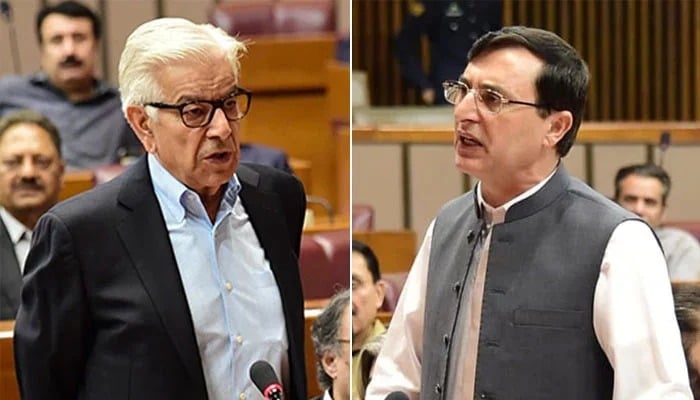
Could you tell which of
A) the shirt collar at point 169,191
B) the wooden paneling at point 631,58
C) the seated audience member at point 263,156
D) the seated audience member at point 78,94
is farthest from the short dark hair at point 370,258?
the wooden paneling at point 631,58

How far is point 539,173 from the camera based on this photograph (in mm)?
1016

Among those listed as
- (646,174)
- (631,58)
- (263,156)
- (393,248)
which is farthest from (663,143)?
(631,58)

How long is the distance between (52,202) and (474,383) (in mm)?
723

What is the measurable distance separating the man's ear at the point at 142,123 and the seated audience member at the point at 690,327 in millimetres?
469

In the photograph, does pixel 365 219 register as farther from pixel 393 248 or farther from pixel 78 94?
pixel 78 94

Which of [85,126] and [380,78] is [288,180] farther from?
[380,78]

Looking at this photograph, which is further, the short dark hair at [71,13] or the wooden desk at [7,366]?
the short dark hair at [71,13]

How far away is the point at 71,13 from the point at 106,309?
180cm

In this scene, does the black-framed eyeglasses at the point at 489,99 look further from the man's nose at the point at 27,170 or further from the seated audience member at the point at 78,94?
the seated audience member at the point at 78,94

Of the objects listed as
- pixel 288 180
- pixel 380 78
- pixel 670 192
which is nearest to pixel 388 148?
pixel 670 192

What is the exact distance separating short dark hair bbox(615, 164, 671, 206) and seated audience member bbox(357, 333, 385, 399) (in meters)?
0.66

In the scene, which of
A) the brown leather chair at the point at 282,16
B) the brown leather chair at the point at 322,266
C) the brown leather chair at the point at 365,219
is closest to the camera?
the brown leather chair at the point at 322,266

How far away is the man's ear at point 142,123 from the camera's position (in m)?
1.02

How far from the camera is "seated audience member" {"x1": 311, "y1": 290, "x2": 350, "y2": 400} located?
113 cm
